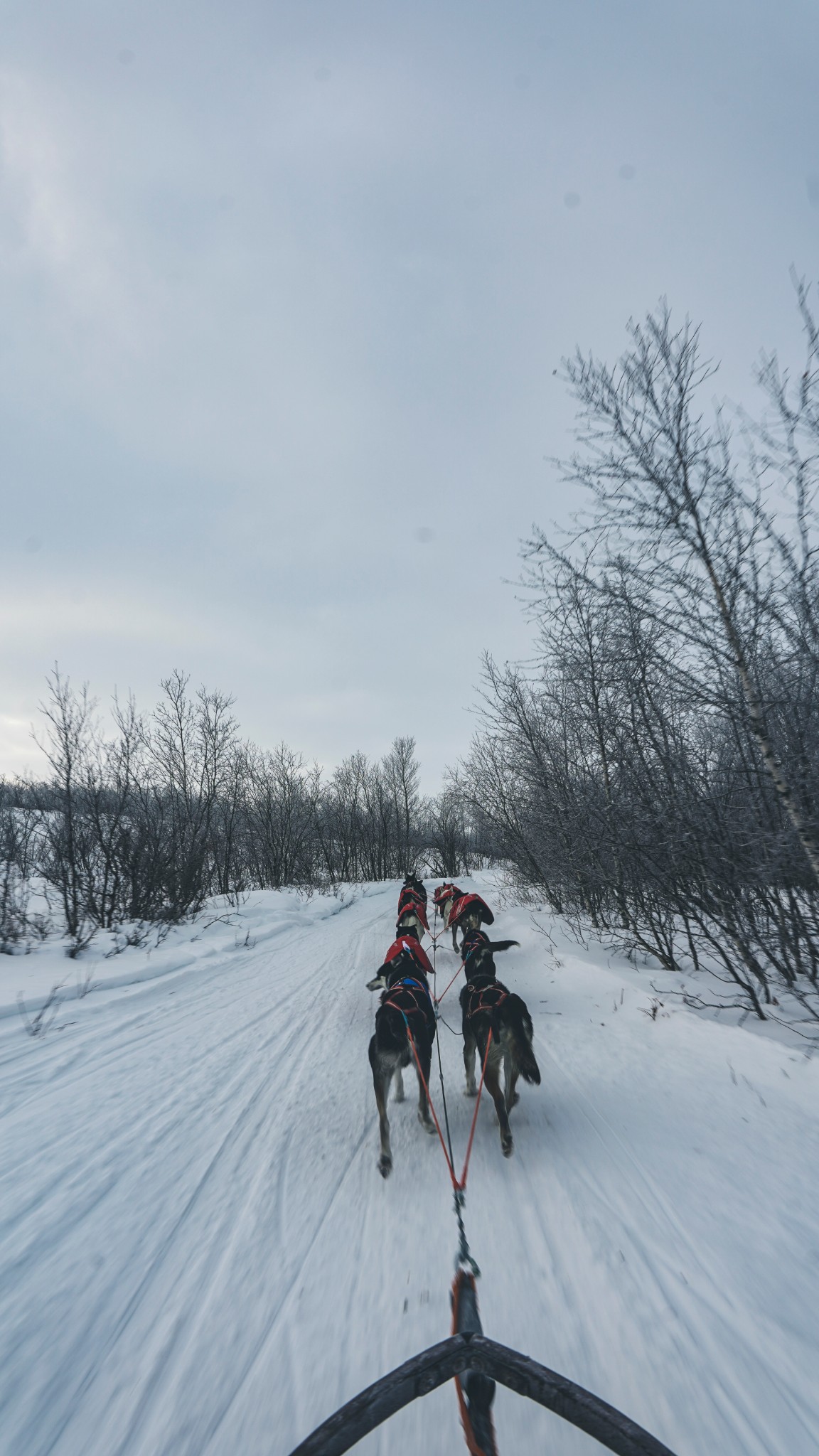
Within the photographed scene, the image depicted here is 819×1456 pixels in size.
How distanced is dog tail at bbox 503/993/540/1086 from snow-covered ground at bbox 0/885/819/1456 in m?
0.43

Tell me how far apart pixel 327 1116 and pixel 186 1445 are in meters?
Result: 1.95

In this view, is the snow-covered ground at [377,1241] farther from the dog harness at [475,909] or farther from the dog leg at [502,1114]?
the dog harness at [475,909]

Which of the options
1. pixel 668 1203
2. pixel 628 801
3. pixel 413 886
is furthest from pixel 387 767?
pixel 668 1203

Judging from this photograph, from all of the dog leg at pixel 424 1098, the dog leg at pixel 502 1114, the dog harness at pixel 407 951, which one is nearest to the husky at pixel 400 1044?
the dog leg at pixel 424 1098

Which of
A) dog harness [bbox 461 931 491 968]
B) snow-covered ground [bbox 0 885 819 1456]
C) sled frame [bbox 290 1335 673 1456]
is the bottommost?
snow-covered ground [bbox 0 885 819 1456]

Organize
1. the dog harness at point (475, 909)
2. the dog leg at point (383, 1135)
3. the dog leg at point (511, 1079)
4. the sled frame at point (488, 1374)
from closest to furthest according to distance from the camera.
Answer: the sled frame at point (488, 1374), the dog leg at point (383, 1135), the dog leg at point (511, 1079), the dog harness at point (475, 909)

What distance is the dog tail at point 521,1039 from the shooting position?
3090 millimetres

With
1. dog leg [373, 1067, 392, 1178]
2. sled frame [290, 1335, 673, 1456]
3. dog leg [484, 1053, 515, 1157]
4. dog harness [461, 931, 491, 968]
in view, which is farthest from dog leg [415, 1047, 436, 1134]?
sled frame [290, 1335, 673, 1456]

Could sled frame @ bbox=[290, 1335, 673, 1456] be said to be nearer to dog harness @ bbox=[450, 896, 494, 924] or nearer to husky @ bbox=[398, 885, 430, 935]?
dog harness @ bbox=[450, 896, 494, 924]

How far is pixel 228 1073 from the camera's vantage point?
409 centimetres

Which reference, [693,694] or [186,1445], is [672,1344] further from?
[693,694]

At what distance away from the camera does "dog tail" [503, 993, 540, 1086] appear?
3.09 meters

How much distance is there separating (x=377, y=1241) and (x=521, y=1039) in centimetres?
127

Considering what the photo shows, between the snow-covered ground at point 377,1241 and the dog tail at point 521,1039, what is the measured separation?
425mm
